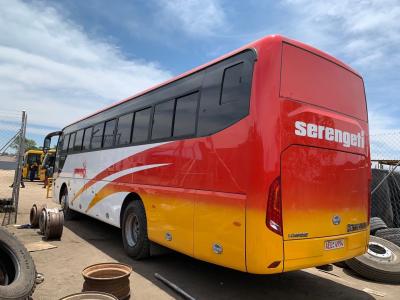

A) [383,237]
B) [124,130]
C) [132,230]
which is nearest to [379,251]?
[383,237]

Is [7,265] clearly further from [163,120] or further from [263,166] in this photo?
[263,166]

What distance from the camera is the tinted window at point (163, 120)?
646cm

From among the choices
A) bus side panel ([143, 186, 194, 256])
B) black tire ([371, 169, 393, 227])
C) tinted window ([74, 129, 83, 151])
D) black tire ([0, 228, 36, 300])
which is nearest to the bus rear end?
bus side panel ([143, 186, 194, 256])

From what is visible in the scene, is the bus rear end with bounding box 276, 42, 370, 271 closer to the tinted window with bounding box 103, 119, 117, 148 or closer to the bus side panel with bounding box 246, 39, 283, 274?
the bus side panel with bounding box 246, 39, 283, 274

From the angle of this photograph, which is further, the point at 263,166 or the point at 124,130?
the point at 124,130

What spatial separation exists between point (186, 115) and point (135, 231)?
2767 mm

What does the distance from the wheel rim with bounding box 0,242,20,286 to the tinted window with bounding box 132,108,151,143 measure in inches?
119

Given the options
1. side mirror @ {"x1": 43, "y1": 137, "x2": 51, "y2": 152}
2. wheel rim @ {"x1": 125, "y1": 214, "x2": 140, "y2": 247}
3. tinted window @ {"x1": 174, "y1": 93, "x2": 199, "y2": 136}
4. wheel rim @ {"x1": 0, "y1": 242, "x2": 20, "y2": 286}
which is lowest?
wheel rim @ {"x1": 0, "y1": 242, "x2": 20, "y2": 286}

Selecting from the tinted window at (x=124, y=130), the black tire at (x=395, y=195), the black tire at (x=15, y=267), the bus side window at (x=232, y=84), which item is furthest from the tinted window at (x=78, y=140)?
the black tire at (x=395, y=195)

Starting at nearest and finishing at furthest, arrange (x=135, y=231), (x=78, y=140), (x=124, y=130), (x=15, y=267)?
(x=15, y=267) < (x=135, y=231) < (x=124, y=130) < (x=78, y=140)

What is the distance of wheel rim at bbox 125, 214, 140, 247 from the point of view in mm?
7374

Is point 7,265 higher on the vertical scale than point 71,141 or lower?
lower

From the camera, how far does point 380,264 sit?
6.36 metres

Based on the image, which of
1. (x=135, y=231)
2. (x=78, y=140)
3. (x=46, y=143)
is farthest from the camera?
(x=46, y=143)
